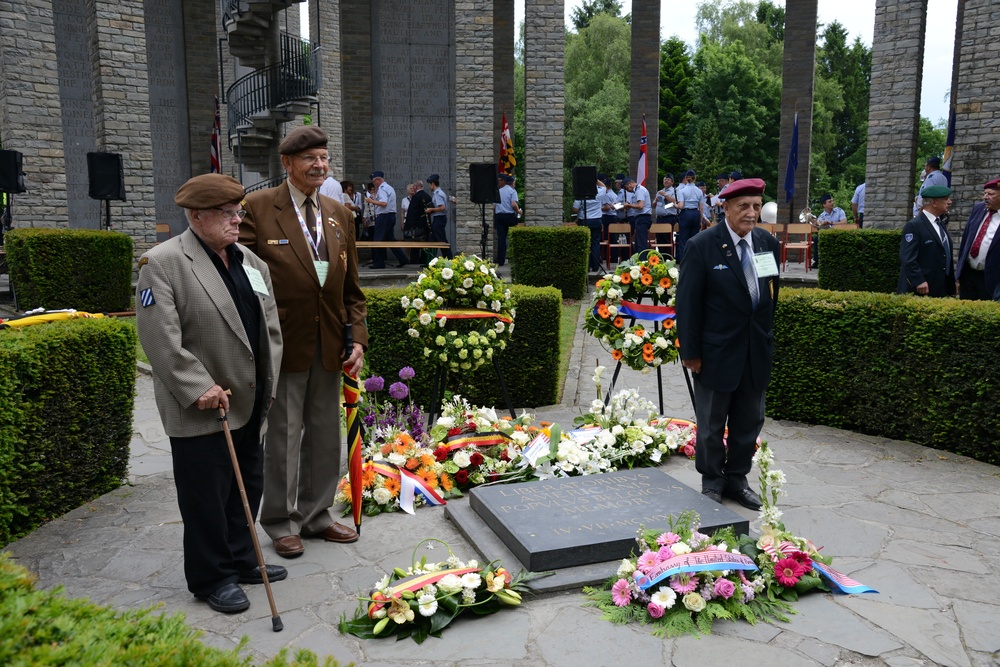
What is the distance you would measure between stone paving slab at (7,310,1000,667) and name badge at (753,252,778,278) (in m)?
1.52

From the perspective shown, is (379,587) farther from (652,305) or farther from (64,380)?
(652,305)

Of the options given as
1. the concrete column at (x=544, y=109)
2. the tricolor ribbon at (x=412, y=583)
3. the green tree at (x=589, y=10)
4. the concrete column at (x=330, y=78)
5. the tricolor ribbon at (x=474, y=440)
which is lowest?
the tricolor ribbon at (x=412, y=583)

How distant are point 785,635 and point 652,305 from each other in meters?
3.52

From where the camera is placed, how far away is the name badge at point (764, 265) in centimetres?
511

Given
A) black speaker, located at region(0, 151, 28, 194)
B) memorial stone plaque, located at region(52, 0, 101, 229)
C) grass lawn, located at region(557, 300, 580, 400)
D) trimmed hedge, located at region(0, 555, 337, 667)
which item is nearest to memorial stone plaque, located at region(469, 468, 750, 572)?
trimmed hedge, located at region(0, 555, 337, 667)

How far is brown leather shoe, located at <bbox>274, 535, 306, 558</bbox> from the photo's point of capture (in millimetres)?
4539

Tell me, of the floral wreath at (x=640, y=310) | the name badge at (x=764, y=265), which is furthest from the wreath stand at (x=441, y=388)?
the name badge at (x=764, y=265)

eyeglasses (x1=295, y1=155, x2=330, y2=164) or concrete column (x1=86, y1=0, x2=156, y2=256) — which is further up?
concrete column (x1=86, y1=0, x2=156, y2=256)

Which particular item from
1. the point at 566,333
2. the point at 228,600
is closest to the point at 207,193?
the point at 228,600

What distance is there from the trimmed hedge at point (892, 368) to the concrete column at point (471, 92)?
431 inches

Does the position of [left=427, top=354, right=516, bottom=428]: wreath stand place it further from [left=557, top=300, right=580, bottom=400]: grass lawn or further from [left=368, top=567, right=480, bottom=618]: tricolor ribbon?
[left=368, top=567, right=480, bottom=618]: tricolor ribbon

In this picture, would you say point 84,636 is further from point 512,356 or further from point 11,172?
point 11,172

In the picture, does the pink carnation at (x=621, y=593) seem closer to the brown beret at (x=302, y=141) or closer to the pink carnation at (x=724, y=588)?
the pink carnation at (x=724, y=588)

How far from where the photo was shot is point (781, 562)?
13.4 ft
